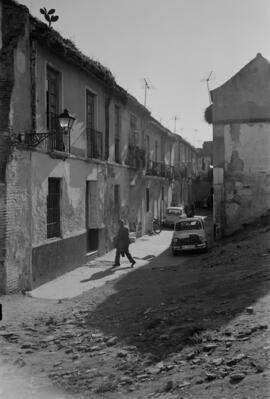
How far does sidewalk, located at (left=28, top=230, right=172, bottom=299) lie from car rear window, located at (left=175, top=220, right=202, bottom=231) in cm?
133

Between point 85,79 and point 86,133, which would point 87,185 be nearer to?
point 86,133

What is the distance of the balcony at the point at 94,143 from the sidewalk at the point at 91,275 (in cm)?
370

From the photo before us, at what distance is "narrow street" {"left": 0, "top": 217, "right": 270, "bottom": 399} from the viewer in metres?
5.14

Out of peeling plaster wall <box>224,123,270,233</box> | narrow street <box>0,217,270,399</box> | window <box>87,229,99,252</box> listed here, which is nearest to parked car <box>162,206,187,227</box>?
peeling plaster wall <box>224,123,270,233</box>

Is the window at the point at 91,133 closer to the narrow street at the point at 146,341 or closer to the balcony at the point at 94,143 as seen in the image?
the balcony at the point at 94,143

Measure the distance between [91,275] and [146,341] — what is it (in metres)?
6.76

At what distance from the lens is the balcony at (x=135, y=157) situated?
21484mm

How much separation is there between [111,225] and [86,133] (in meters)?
4.56

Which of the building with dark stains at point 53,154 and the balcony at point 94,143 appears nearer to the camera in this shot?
the building with dark stains at point 53,154

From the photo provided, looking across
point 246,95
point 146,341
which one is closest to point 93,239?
A: point 246,95

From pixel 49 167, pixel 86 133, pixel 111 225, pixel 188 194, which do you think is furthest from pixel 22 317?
pixel 188 194

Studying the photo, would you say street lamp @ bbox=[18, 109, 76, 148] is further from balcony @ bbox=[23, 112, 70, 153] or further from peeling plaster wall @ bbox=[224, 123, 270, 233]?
peeling plaster wall @ bbox=[224, 123, 270, 233]

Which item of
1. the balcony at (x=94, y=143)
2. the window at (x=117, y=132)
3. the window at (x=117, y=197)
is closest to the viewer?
the balcony at (x=94, y=143)

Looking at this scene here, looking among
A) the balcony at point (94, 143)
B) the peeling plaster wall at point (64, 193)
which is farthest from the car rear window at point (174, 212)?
the peeling plaster wall at point (64, 193)
